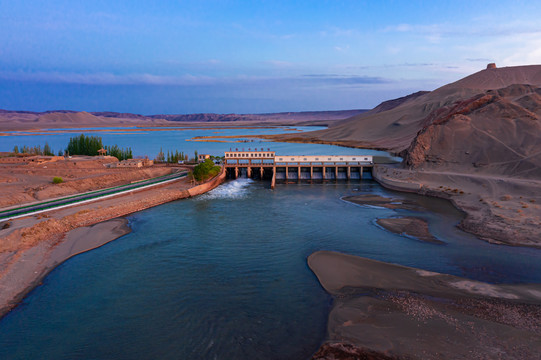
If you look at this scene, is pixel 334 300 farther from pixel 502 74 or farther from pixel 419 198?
pixel 502 74

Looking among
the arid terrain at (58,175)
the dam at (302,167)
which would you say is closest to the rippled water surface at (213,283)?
the arid terrain at (58,175)

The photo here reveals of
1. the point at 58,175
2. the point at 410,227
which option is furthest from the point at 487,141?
the point at 58,175

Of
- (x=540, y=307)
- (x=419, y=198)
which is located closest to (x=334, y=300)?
(x=540, y=307)

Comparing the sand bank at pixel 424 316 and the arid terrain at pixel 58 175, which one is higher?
the arid terrain at pixel 58 175

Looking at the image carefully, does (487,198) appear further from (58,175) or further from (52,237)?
(58,175)

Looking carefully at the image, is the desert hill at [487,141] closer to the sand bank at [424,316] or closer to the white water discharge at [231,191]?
the white water discharge at [231,191]
